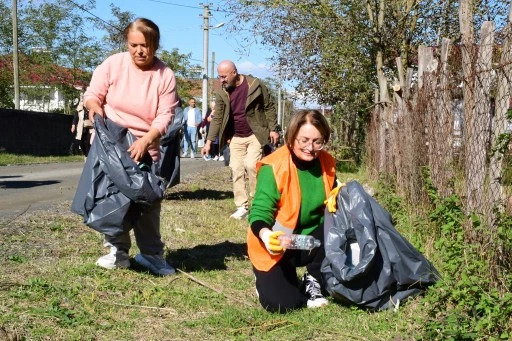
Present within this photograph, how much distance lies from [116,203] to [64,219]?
2956 millimetres

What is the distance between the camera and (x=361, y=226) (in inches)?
179

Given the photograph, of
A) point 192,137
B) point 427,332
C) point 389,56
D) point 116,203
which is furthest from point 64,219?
point 192,137

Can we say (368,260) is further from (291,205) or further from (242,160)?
(242,160)

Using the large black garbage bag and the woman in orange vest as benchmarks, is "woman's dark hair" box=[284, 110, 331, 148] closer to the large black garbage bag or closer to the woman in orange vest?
the woman in orange vest

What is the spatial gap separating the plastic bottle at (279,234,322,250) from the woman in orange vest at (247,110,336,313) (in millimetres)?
80

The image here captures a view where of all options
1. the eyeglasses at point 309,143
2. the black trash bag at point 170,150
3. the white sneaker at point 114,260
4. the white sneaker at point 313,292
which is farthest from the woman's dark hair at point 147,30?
the white sneaker at point 313,292

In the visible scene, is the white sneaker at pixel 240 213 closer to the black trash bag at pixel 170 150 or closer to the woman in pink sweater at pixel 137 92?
the black trash bag at pixel 170 150

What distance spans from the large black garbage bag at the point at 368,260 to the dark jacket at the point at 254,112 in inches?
162

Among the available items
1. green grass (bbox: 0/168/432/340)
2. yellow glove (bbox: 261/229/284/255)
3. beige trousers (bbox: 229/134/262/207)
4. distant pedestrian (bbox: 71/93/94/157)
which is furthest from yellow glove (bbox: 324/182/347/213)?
distant pedestrian (bbox: 71/93/94/157)

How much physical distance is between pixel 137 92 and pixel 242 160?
3954 mm

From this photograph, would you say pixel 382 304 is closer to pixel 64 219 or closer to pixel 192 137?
pixel 64 219

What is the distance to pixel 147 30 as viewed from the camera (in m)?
5.02

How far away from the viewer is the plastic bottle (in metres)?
4.39

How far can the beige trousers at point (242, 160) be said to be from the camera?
8.84 meters
